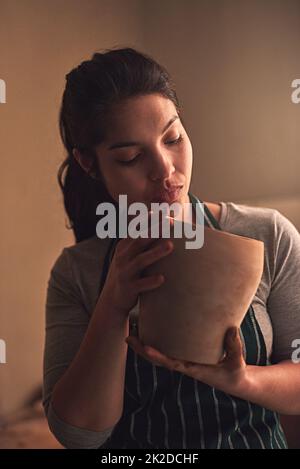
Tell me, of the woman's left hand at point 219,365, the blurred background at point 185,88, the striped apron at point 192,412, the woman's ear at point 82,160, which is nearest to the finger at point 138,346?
the woman's left hand at point 219,365

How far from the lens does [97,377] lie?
1.69ft

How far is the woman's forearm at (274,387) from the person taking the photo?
1.55 ft

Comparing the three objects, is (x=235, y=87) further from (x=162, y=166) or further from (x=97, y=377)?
(x=97, y=377)

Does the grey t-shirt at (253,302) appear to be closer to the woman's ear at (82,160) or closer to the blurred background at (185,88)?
the woman's ear at (82,160)

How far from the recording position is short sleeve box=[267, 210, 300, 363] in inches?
22.6

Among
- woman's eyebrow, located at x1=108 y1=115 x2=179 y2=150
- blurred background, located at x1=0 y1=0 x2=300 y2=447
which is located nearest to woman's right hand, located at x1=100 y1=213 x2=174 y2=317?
woman's eyebrow, located at x1=108 y1=115 x2=179 y2=150

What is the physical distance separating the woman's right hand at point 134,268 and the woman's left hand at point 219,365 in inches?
1.6

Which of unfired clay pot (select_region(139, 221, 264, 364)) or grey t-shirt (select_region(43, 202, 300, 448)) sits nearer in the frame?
unfired clay pot (select_region(139, 221, 264, 364))

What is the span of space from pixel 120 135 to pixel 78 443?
12.5 inches

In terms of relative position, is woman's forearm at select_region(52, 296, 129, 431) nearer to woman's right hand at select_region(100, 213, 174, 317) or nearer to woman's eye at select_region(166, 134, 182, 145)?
woman's right hand at select_region(100, 213, 174, 317)

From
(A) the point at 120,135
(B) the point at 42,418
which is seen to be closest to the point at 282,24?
(A) the point at 120,135

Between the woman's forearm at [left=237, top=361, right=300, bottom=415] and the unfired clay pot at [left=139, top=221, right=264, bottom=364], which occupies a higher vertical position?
the unfired clay pot at [left=139, top=221, right=264, bottom=364]

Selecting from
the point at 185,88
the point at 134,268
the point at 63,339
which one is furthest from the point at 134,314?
the point at 185,88

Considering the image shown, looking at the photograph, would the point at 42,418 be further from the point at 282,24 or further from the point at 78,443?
the point at 282,24
